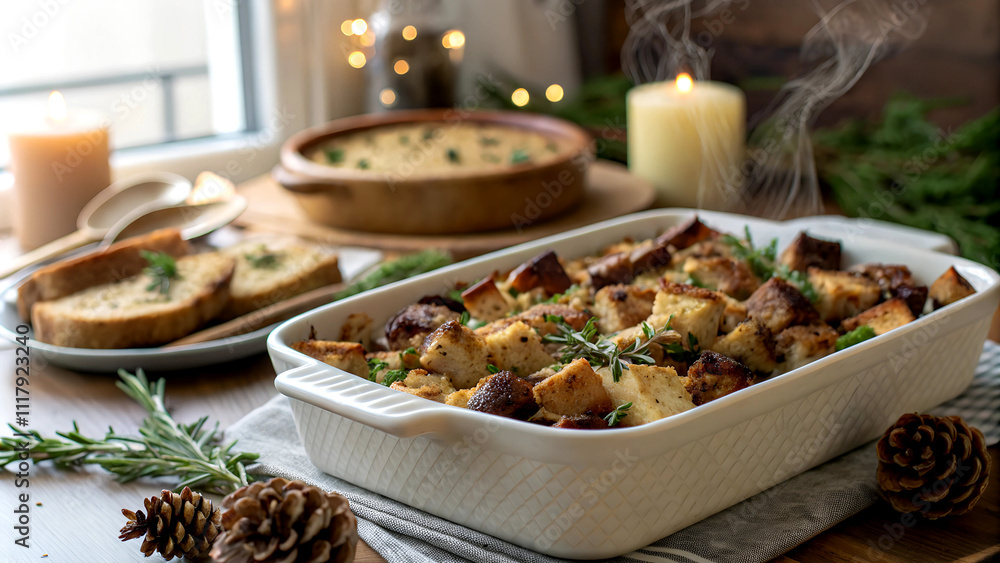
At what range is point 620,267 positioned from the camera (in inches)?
53.3

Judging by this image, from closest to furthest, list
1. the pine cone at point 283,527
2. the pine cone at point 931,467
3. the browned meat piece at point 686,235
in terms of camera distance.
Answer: the pine cone at point 283,527 → the pine cone at point 931,467 → the browned meat piece at point 686,235

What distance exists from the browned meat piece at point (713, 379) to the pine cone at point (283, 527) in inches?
16.1

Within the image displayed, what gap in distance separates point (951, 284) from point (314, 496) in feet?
3.04

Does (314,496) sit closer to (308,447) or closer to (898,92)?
(308,447)

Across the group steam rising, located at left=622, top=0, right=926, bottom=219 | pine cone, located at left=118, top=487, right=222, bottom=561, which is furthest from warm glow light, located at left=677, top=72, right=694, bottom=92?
pine cone, located at left=118, top=487, right=222, bottom=561

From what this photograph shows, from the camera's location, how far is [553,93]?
3014mm

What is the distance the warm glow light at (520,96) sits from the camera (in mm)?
2791

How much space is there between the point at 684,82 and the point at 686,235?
834 millimetres

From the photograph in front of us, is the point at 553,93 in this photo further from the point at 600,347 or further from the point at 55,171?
the point at 600,347

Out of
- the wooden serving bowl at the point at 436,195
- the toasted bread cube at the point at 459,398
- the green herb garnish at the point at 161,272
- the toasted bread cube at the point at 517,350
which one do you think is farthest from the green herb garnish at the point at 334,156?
the toasted bread cube at the point at 459,398

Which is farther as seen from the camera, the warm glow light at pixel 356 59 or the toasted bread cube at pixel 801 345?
the warm glow light at pixel 356 59

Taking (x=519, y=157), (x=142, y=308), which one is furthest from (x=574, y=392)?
(x=519, y=157)

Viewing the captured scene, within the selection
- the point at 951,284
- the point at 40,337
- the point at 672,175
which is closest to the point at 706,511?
the point at 951,284

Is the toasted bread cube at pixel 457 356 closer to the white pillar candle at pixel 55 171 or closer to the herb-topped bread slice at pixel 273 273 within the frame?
the herb-topped bread slice at pixel 273 273
